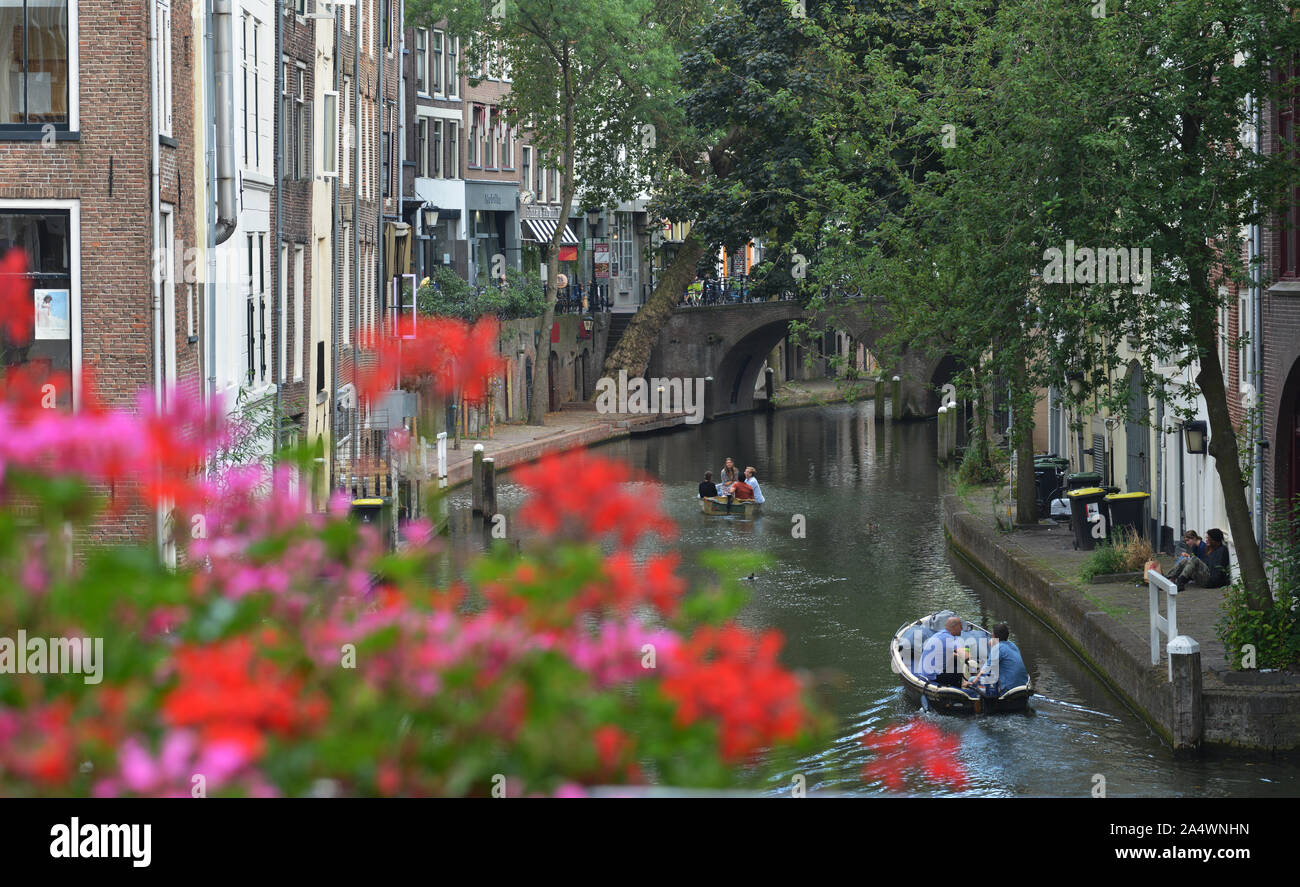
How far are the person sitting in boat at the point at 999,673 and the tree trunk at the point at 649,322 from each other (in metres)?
42.4

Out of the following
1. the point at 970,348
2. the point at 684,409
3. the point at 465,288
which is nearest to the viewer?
the point at 970,348

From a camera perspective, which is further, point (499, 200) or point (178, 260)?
point (499, 200)

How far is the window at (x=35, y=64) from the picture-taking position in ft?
62.0

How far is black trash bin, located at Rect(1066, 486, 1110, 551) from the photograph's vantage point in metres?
28.5

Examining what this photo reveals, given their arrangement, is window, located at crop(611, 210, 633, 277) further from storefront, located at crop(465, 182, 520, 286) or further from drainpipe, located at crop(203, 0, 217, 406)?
drainpipe, located at crop(203, 0, 217, 406)

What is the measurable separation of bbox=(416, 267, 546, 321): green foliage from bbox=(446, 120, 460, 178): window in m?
6.20

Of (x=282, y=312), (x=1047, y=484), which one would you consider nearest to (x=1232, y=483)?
(x=1047, y=484)

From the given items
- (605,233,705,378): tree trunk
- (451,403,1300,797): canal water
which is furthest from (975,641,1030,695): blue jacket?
(605,233,705,378): tree trunk

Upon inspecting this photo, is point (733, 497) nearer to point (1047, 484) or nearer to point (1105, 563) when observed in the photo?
point (1047, 484)
